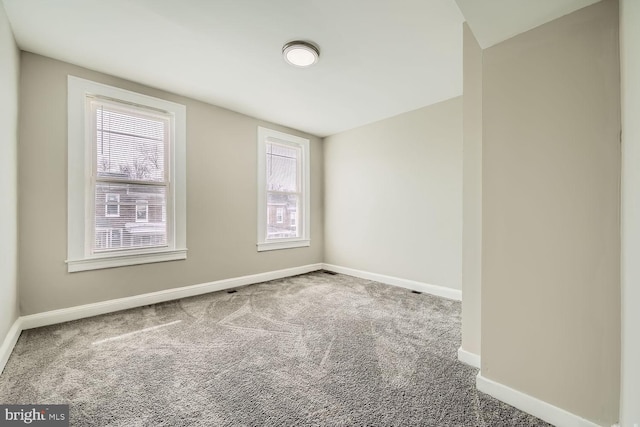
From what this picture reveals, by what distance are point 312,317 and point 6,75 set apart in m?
3.02

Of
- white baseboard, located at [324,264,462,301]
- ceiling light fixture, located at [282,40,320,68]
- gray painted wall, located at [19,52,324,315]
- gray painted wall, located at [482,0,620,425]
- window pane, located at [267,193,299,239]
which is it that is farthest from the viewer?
window pane, located at [267,193,299,239]

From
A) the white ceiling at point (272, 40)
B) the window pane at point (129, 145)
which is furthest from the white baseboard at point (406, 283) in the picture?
the window pane at point (129, 145)

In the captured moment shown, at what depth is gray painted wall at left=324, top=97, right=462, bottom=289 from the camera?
10.5 ft

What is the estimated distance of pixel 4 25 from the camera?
70.5 inches

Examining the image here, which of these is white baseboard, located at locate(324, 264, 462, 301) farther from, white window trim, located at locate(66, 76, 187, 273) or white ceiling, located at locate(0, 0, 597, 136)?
white window trim, located at locate(66, 76, 187, 273)

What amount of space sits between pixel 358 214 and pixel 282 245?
1.32 m

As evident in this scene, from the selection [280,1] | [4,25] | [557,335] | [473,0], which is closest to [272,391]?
[557,335]

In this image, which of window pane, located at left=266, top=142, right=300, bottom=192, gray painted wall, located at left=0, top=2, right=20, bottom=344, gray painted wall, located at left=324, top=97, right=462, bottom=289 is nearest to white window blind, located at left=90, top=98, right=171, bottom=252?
gray painted wall, located at left=0, top=2, right=20, bottom=344

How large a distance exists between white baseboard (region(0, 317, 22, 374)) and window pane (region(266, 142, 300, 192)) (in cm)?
288

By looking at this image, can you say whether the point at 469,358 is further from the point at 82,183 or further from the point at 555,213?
the point at 82,183

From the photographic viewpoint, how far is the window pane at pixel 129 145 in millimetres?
2676

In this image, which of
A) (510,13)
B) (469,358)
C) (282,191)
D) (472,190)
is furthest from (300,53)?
(469,358)

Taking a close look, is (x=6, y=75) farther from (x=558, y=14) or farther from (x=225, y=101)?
(x=558, y=14)

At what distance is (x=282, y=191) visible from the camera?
14.0 ft
